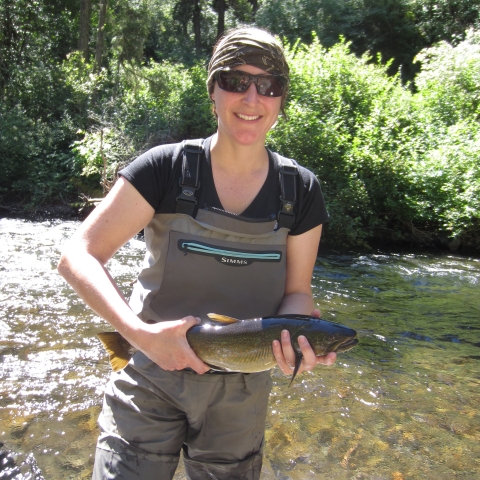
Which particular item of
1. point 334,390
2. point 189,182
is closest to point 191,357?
point 189,182

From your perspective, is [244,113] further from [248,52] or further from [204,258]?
[204,258]

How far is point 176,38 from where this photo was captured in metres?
35.7

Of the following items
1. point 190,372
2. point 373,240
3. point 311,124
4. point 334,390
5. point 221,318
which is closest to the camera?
point 221,318

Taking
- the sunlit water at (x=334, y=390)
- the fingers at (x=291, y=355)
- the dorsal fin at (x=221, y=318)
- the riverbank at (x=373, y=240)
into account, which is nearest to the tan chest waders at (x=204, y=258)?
the dorsal fin at (x=221, y=318)

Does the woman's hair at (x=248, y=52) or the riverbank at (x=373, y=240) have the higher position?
the woman's hair at (x=248, y=52)

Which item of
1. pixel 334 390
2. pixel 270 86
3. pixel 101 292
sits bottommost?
pixel 334 390

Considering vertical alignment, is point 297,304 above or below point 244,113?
below

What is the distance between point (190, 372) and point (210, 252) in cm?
50

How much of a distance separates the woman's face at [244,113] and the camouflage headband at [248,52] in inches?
1.4

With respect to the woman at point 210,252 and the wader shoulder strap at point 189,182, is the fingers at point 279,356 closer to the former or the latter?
the woman at point 210,252

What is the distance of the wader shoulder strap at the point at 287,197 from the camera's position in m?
2.07

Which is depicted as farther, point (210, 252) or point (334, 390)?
point (334, 390)

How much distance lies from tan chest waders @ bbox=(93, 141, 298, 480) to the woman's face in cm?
17

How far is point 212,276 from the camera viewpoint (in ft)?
6.58
